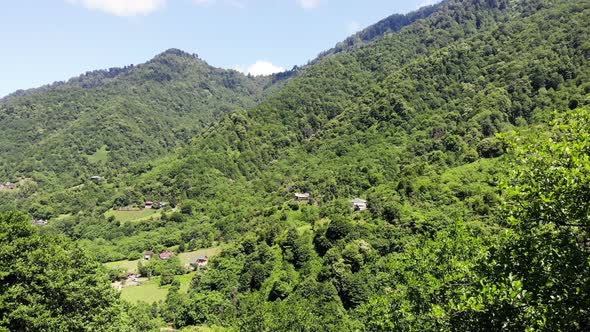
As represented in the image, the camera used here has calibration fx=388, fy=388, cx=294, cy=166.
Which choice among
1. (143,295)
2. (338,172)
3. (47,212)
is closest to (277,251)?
(143,295)

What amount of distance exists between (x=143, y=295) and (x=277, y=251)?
30808mm

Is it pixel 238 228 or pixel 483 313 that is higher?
pixel 483 313

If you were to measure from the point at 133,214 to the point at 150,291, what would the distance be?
200ft

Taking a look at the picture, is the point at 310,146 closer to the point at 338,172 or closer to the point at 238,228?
the point at 338,172

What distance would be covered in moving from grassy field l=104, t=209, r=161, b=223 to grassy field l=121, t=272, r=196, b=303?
49208 millimetres

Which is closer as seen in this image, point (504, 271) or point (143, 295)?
point (504, 271)

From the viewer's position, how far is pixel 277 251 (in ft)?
200

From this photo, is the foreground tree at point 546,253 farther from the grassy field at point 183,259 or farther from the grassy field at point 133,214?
the grassy field at point 133,214

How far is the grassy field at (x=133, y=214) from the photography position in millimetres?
126844

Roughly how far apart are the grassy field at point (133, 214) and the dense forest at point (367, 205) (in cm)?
209

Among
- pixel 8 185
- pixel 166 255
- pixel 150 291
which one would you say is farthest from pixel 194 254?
pixel 8 185

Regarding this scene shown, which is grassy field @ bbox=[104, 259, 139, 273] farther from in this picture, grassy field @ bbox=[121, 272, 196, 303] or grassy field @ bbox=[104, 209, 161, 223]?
grassy field @ bbox=[104, 209, 161, 223]

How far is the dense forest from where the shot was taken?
1041 cm

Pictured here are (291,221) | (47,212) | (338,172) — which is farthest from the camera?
(47,212)
